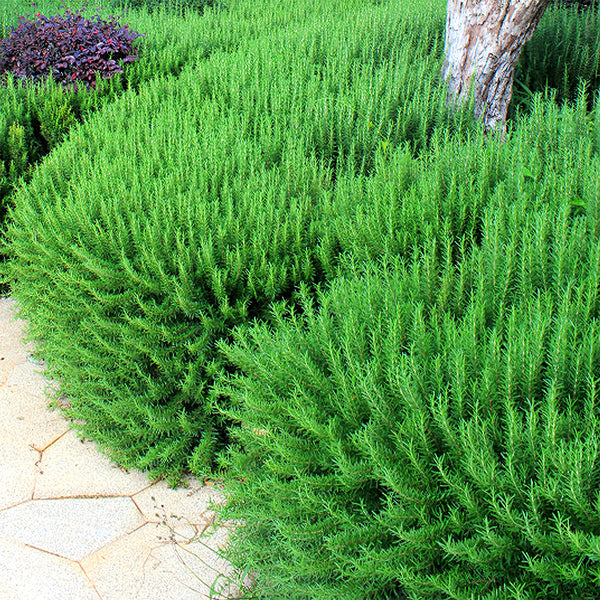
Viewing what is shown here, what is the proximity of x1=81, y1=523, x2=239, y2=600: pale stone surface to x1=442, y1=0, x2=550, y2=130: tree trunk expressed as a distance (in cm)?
354

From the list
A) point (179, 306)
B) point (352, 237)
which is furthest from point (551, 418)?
point (179, 306)

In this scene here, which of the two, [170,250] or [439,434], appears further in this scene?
[170,250]

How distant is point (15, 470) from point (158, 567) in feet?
3.51

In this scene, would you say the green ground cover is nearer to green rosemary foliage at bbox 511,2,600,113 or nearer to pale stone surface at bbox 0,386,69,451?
green rosemary foliage at bbox 511,2,600,113

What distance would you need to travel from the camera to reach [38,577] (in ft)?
8.63

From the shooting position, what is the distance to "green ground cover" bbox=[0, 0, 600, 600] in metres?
1.71

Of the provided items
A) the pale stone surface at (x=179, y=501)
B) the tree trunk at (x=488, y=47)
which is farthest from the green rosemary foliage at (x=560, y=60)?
the pale stone surface at (x=179, y=501)

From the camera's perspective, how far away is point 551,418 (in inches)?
64.3

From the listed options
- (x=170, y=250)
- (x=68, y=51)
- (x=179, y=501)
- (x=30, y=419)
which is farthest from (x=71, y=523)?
(x=68, y=51)

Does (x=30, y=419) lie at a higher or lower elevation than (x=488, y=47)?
lower

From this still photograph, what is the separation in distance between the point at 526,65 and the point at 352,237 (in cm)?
383

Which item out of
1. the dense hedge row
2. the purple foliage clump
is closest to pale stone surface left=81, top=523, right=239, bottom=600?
the dense hedge row

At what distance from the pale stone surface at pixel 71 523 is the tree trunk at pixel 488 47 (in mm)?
3632

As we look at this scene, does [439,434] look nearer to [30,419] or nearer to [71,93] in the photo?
[30,419]
